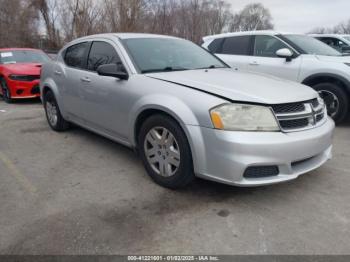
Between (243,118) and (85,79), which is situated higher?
(85,79)

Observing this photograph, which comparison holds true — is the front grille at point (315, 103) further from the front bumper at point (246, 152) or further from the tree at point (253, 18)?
the tree at point (253, 18)

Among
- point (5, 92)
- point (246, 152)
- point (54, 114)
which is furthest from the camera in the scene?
point (5, 92)

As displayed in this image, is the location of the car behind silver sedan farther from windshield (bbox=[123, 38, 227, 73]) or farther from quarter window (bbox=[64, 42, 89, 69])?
quarter window (bbox=[64, 42, 89, 69])

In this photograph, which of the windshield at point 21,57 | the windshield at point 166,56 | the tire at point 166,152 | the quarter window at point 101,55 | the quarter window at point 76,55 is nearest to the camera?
the tire at point 166,152

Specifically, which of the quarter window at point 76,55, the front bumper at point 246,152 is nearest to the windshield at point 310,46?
the front bumper at point 246,152

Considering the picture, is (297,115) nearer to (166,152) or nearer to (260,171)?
(260,171)

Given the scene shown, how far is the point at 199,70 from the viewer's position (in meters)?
3.82

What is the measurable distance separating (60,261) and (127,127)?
5.55ft

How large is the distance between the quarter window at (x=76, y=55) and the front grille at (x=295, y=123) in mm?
2892

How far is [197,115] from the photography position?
2.88 m

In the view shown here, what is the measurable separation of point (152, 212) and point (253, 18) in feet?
213

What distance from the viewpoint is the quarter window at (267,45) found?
632 centimetres

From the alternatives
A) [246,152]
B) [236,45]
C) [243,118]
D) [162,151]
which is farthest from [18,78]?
[246,152]

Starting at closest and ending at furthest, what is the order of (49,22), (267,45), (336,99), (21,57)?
(336,99) < (267,45) < (21,57) < (49,22)
